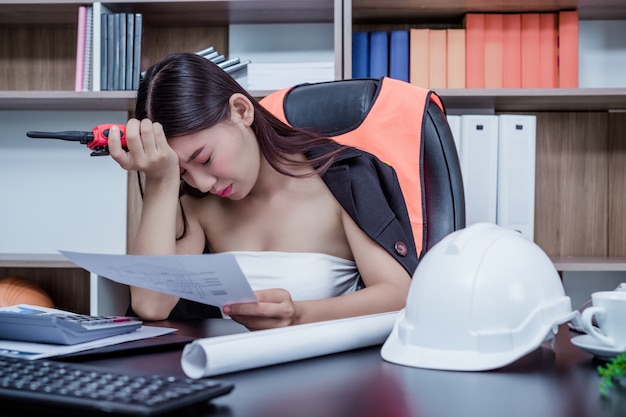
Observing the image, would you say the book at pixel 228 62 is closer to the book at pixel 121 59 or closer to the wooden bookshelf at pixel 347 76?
the wooden bookshelf at pixel 347 76

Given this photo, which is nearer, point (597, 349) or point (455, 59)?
point (597, 349)

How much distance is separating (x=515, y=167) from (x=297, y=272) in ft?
4.13

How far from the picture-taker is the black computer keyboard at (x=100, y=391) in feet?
1.64

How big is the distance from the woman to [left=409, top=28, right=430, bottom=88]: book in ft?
3.32

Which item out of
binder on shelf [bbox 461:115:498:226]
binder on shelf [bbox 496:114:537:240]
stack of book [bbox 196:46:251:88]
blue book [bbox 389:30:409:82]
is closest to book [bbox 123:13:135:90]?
stack of book [bbox 196:46:251:88]

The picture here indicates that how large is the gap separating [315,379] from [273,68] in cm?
190

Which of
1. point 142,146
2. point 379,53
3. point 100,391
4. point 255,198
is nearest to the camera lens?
point 100,391

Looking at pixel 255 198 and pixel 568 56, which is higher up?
pixel 568 56

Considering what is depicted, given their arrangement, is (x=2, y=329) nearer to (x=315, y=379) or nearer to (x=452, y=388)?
(x=315, y=379)

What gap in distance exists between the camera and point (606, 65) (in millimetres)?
2566

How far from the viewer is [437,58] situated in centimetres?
241

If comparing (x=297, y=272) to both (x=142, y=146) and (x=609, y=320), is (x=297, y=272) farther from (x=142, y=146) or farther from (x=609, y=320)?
(x=609, y=320)

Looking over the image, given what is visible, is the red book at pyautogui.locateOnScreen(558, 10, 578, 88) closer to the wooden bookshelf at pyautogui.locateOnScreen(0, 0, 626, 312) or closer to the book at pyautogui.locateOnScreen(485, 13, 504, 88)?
the wooden bookshelf at pyautogui.locateOnScreen(0, 0, 626, 312)

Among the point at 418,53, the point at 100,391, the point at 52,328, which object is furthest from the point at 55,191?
the point at 100,391
